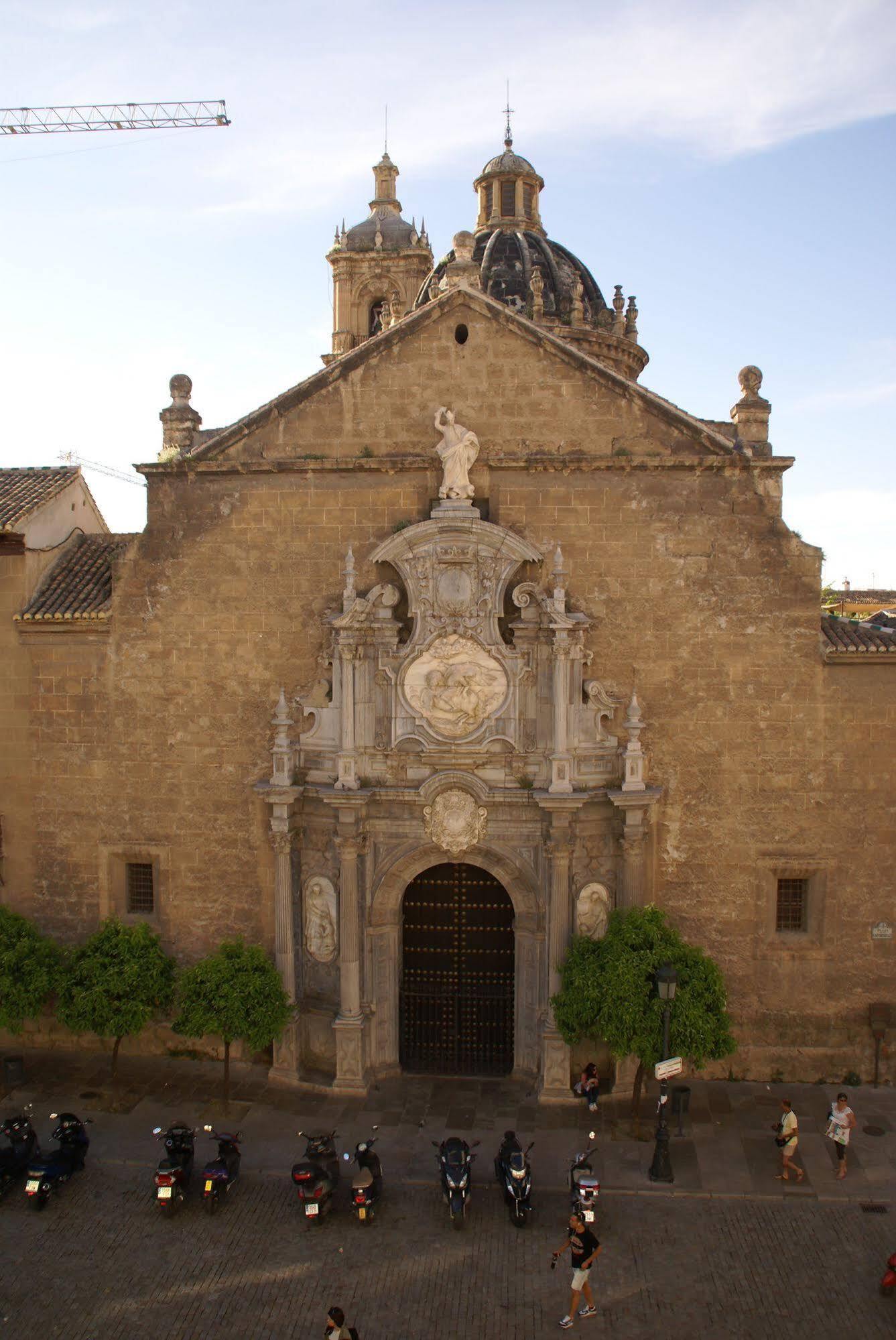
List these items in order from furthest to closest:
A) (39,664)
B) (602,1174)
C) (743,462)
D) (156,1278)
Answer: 1. (39,664)
2. (743,462)
3. (602,1174)
4. (156,1278)

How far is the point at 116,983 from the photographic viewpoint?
17.8m

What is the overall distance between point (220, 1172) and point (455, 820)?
6487 millimetres

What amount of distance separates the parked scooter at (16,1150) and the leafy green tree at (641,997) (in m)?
8.41

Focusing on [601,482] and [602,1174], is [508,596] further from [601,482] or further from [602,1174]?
[602,1174]

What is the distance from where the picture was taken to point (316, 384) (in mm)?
18719

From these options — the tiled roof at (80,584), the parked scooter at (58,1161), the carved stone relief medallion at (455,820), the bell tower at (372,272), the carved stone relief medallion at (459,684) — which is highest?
the bell tower at (372,272)

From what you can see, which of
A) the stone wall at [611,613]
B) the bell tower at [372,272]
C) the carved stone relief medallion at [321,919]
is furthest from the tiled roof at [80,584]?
the bell tower at [372,272]

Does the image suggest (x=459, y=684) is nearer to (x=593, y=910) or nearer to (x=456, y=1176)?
(x=593, y=910)

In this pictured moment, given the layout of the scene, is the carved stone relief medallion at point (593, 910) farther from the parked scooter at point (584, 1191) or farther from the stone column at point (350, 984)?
the parked scooter at point (584, 1191)

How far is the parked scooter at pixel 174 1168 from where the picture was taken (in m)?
14.9

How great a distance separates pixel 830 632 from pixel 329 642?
347 inches

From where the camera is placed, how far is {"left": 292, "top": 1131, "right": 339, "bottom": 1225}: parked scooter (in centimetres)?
1467

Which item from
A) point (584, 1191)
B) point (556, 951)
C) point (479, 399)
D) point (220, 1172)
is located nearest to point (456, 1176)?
point (584, 1191)

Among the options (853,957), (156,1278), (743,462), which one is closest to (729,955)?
(853,957)
